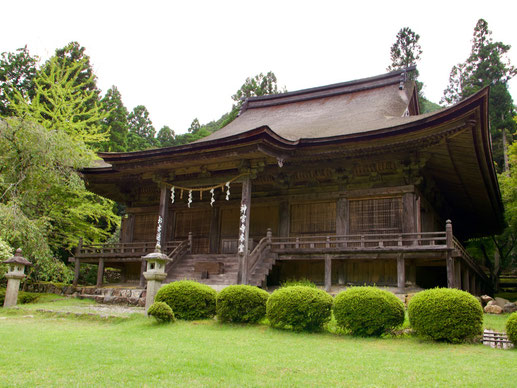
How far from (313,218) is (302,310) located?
8801mm

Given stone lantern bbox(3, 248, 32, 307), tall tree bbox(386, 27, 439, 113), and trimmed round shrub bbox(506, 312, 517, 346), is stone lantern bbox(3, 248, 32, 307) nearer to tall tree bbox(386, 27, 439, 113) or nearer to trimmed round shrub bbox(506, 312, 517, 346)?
trimmed round shrub bbox(506, 312, 517, 346)

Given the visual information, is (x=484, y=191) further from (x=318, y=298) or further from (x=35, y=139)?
(x=35, y=139)

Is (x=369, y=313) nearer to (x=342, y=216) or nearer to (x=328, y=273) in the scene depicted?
(x=328, y=273)

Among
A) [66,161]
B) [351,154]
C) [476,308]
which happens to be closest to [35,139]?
[66,161]

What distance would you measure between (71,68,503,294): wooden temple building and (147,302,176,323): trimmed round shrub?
14.9 feet

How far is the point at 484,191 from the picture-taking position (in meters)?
20.7

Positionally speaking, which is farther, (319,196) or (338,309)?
(319,196)

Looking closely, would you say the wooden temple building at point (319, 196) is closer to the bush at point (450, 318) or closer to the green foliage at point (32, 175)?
the green foliage at point (32, 175)

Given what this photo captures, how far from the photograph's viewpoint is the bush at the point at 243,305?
35.8 ft

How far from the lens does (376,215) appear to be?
17250 millimetres

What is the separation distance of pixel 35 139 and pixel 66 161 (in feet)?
4.76

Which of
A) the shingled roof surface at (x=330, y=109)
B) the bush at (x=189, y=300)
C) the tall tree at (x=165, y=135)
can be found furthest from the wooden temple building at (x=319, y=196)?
the tall tree at (x=165, y=135)

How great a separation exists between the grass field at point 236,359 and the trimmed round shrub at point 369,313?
34cm

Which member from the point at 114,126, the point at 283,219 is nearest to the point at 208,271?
the point at 283,219
